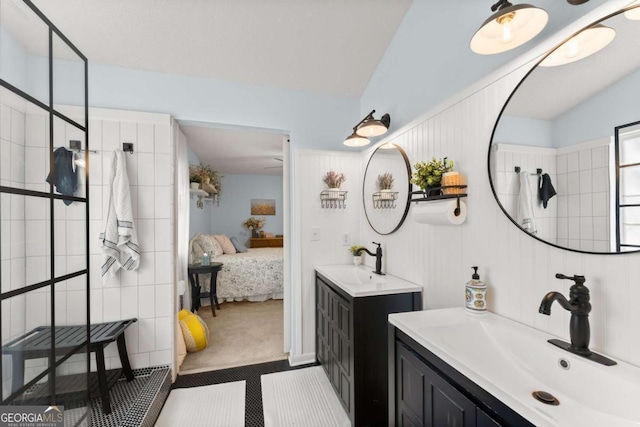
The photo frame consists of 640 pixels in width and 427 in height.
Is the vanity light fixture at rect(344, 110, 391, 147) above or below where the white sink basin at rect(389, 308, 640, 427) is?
above

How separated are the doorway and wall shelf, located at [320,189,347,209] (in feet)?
1.29

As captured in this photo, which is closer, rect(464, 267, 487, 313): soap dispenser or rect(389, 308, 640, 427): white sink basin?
rect(389, 308, 640, 427): white sink basin

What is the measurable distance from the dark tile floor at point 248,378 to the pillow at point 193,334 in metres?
0.37

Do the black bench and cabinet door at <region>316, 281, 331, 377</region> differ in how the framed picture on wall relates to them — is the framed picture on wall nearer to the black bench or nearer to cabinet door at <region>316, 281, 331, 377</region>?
cabinet door at <region>316, 281, 331, 377</region>

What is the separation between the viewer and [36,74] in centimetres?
97

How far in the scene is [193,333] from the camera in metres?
2.74

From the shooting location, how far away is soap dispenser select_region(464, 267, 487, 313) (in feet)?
4.23

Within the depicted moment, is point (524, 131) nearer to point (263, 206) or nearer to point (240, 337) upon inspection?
point (240, 337)

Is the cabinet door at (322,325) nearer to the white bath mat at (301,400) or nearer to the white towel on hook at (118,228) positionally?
the white bath mat at (301,400)

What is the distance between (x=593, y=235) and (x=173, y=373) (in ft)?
9.58

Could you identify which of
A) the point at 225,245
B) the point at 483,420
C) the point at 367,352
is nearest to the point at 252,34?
the point at 367,352

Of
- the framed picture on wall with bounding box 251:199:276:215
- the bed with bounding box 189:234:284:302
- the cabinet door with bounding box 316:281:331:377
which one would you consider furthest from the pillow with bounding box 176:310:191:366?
the framed picture on wall with bounding box 251:199:276:215

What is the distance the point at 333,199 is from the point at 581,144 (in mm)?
1879

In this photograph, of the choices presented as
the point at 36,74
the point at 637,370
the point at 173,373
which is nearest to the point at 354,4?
the point at 36,74
